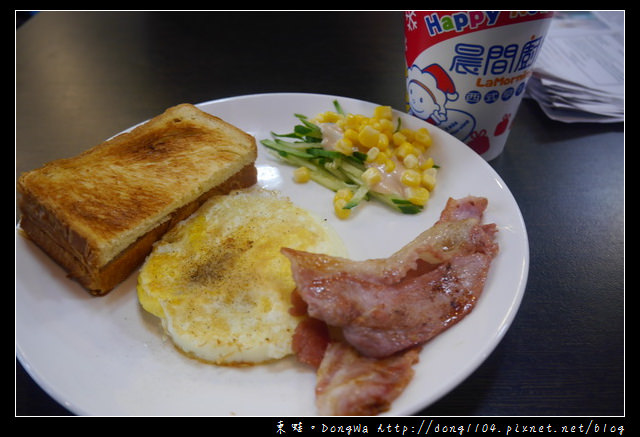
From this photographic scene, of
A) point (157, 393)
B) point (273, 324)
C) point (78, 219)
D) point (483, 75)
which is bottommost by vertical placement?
point (157, 393)

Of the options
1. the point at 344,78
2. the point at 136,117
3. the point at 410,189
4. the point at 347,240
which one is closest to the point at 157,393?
the point at 347,240

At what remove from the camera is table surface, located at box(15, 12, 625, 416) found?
1.84 meters

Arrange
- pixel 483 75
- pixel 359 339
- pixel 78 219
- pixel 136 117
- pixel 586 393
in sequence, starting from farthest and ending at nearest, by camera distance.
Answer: pixel 136 117 → pixel 483 75 → pixel 78 219 → pixel 586 393 → pixel 359 339

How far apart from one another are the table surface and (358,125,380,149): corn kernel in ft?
3.01

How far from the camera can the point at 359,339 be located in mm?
1672

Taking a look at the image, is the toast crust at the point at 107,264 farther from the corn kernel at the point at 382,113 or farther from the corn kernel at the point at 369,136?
the corn kernel at the point at 382,113

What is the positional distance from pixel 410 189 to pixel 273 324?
110 cm

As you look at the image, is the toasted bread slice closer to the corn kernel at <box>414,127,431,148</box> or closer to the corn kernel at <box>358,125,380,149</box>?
the corn kernel at <box>358,125,380,149</box>

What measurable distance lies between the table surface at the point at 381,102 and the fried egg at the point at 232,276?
572mm

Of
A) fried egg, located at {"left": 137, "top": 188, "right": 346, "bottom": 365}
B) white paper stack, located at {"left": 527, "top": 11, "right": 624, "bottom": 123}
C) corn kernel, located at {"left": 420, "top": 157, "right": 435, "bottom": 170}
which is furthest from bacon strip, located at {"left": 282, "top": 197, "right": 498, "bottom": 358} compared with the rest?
white paper stack, located at {"left": 527, "top": 11, "right": 624, "bottom": 123}

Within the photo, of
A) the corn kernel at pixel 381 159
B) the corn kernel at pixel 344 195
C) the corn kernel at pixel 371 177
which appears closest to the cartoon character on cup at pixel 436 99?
the corn kernel at pixel 381 159

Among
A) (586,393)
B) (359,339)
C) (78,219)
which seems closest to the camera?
(359,339)

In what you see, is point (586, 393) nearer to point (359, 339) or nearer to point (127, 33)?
point (359, 339)

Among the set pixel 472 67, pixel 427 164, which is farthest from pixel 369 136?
pixel 472 67
